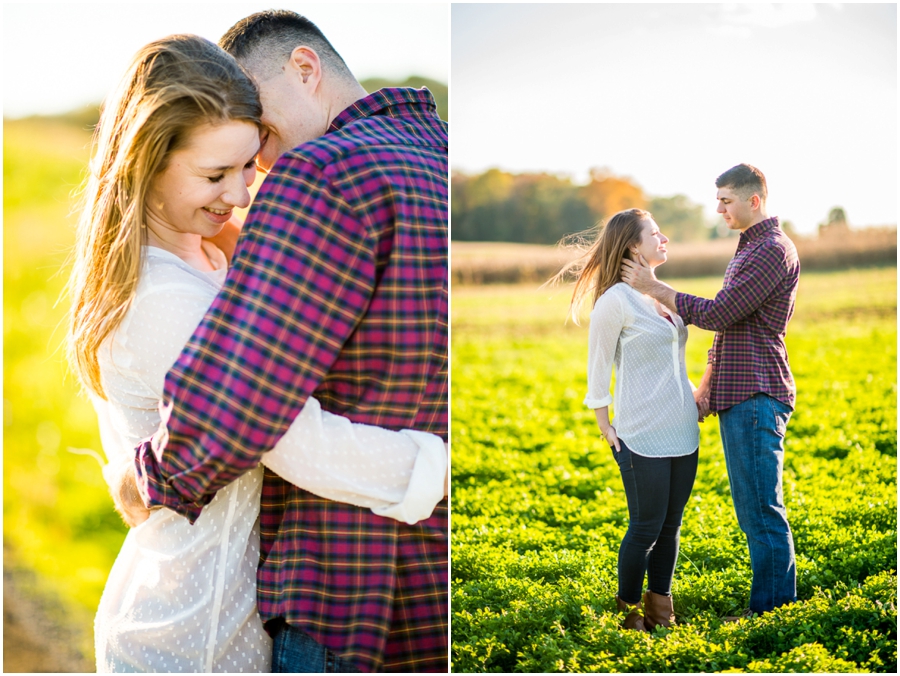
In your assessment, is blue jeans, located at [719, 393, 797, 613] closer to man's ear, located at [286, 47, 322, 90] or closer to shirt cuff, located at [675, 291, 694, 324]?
shirt cuff, located at [675, 291, 694, 324]

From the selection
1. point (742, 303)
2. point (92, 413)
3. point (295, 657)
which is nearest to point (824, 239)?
point (742, 303)

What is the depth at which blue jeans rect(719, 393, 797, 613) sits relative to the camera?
7.18ft

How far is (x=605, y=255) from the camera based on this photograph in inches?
91.9

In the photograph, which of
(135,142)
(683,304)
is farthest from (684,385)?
(135,142)

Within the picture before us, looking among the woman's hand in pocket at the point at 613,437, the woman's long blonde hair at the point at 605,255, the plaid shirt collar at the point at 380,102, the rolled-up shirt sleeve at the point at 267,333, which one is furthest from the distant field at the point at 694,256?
the rolled-up shirt sleeve at the point at 267,333

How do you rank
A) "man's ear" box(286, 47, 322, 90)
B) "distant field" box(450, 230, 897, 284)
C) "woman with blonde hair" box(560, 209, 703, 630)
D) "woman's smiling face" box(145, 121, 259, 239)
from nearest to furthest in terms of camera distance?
"woman's smiling face" box(145, 121, 259, 239) < "man's ear" box(286, 47, 322, 90) < "woman with blonde hair" box(560, 209, 703, 630) < "distant field" box(450, 230, 897, 284)

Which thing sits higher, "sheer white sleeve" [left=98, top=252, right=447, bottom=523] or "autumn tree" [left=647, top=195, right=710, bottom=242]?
"autumn tree" [left=647, top=195, right=710, bottom=242]

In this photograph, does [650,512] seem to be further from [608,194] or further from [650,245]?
[608,194]

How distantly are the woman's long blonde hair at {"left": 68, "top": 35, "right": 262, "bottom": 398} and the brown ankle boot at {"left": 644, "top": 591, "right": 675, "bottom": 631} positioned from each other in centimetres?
177

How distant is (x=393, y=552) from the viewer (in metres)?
1.54

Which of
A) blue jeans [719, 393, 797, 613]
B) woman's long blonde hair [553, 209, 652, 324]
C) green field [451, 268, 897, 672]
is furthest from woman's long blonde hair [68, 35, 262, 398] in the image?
blue jeans [719, 393, 797, 613]

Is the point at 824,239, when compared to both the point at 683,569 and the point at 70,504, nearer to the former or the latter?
the point at 683,569

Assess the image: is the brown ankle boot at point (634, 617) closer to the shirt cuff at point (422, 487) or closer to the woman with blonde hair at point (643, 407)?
the woman with blonde hair at point (643, 407)

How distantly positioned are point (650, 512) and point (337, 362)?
1277 mm
